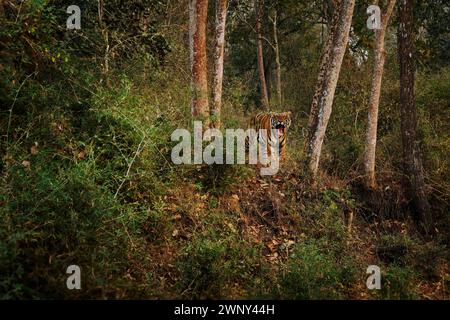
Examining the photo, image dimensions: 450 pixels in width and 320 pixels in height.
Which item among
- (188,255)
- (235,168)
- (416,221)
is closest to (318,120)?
(235,168)

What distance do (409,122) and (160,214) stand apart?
230 inches

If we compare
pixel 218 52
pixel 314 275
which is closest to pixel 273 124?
pixel 218 52

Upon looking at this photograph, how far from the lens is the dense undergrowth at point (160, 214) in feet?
17.0

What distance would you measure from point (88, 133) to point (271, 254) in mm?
3691

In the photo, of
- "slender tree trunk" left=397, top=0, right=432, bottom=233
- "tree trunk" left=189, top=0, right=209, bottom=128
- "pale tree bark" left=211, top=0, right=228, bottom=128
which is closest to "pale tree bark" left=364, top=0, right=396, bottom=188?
"slender tree trunk" left=397, top=0, right=432, bottom=233

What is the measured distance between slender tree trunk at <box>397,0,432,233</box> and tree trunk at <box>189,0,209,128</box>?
13.8 ft

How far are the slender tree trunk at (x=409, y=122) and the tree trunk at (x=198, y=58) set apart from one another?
421 cm

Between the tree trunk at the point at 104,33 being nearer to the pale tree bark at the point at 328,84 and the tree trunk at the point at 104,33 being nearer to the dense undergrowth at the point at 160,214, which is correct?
the dense undergrowth at the point at 160,214

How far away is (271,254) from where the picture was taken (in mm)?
7191

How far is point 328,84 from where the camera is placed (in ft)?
28.9

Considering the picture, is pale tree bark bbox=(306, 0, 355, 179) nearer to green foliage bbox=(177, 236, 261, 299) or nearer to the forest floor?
the forest floor

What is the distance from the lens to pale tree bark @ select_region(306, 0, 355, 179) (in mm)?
8641

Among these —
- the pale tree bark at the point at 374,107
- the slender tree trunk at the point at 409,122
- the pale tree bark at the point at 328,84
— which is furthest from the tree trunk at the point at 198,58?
the slender tree trunk at the point at 409,122

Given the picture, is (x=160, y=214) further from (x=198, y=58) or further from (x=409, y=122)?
(x=409, y=122)
